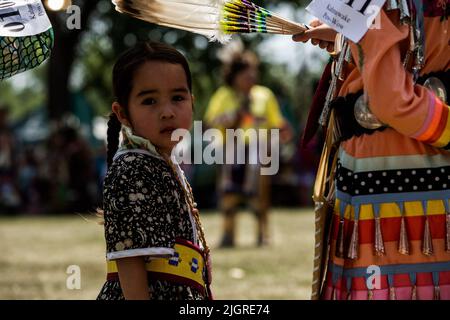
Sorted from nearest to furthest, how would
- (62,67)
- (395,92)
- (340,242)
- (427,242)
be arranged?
(395,92) → (427,242) → (340,242) → (62,67)

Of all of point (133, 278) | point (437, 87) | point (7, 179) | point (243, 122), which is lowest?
point (7, 179)

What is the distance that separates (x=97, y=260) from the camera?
668cm

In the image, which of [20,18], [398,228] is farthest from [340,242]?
[20,18]

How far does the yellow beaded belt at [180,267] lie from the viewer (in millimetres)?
2340

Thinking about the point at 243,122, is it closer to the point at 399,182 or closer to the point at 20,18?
the point at 20,18

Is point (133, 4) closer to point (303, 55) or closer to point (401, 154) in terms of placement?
point (401, 154)

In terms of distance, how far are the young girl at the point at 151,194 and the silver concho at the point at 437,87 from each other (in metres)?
0.70

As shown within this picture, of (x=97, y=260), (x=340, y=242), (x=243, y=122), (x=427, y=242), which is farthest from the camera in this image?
(x=243, y=122)

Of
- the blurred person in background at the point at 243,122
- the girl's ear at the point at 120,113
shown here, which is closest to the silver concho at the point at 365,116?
the girl's ear at the point at 120,113

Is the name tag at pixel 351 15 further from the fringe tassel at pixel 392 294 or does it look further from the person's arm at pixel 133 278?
the person's arm at pixel 133 278

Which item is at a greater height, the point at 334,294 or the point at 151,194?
the point at 151,194

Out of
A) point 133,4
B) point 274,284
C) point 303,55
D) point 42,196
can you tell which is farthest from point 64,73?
point 133,4

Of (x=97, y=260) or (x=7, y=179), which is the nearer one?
(x=97, y=260)

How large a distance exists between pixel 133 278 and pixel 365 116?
0.78 m
